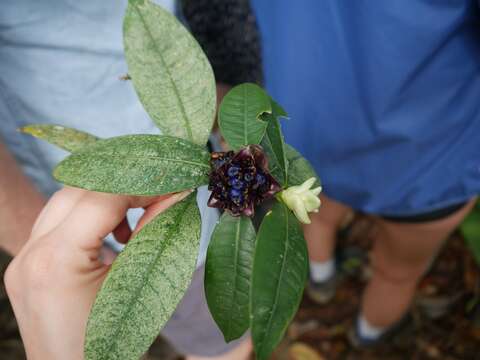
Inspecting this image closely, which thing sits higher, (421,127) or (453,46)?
(453,46)

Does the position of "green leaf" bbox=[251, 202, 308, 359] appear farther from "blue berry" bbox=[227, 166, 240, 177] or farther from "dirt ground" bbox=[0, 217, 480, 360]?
"dirt ground" bbox=[0, 217, 480, 360]

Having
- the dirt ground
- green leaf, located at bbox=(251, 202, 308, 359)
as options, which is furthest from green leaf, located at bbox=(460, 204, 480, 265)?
green leaf, located at bbox=(251, 202, 308, 359)

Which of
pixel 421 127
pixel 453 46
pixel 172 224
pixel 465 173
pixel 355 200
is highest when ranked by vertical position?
pixel 172 224

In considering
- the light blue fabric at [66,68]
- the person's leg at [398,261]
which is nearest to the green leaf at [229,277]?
the light blue fabric at [66,68]

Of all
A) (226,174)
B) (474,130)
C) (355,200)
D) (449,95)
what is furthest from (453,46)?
(226,174)

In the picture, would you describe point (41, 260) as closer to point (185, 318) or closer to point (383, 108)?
point (185, 318)

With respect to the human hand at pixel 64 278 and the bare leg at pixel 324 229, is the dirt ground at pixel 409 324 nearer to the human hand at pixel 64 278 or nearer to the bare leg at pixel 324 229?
the bare leg at pixel 324 229
